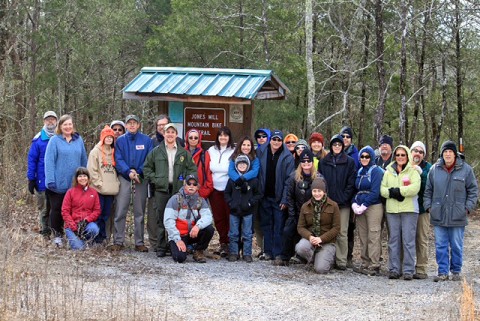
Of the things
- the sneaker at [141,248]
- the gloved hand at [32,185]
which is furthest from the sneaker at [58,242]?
the sneaker at [141,248]

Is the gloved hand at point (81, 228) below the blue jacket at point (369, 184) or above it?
below

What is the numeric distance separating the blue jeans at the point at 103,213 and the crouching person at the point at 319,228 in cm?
264

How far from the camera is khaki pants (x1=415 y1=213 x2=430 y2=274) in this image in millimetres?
8977

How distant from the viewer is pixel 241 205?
30.0ft

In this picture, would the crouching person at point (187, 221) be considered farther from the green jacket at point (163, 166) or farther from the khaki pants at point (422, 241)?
the khaki pants at point (422, 241)

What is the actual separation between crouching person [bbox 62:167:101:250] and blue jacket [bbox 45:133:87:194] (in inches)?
8.9

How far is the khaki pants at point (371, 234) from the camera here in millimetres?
9062

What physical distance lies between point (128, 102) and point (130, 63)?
1.52 meters

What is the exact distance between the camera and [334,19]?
24.2 metres

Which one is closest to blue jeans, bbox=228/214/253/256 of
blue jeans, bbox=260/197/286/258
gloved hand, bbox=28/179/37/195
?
blue jeans, bbox=260/197/286/258

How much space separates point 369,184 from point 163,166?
275 cm

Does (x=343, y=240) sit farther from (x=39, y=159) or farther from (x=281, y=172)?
(x=39, y=159)

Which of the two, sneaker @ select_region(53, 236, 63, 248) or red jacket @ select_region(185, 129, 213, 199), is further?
red jacket @ select_region(185, 129, 213, 199)

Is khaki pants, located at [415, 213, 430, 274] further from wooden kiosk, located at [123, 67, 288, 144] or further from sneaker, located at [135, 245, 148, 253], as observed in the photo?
sneaker, located at [135, 245, 148, 253]
